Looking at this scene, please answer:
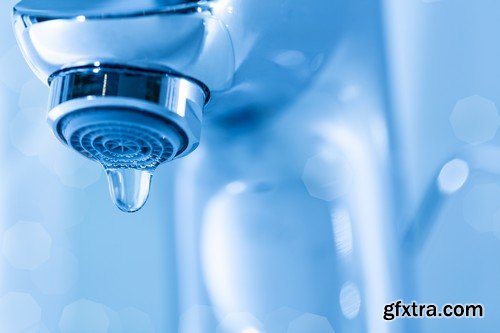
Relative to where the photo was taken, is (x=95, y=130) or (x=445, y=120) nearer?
(x=95, y=130)

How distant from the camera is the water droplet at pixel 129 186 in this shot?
0.32 metres

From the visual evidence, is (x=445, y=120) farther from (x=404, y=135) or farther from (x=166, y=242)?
(x=166, y=242)

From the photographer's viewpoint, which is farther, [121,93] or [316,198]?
[316,198]

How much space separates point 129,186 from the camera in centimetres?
32

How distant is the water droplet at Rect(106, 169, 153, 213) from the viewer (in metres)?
0.32

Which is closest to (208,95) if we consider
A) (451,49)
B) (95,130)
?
(95,130)

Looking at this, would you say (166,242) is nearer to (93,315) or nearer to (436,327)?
(93,315)

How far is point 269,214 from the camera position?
1.21ft

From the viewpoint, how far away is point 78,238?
0.46 metres

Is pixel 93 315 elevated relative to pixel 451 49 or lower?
lower

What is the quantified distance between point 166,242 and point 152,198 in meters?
0.03

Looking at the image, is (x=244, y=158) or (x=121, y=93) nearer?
(x=121, y=93)

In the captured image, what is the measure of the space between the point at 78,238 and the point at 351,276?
19 centimetres

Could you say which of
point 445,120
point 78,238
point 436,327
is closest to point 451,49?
point 445,120
